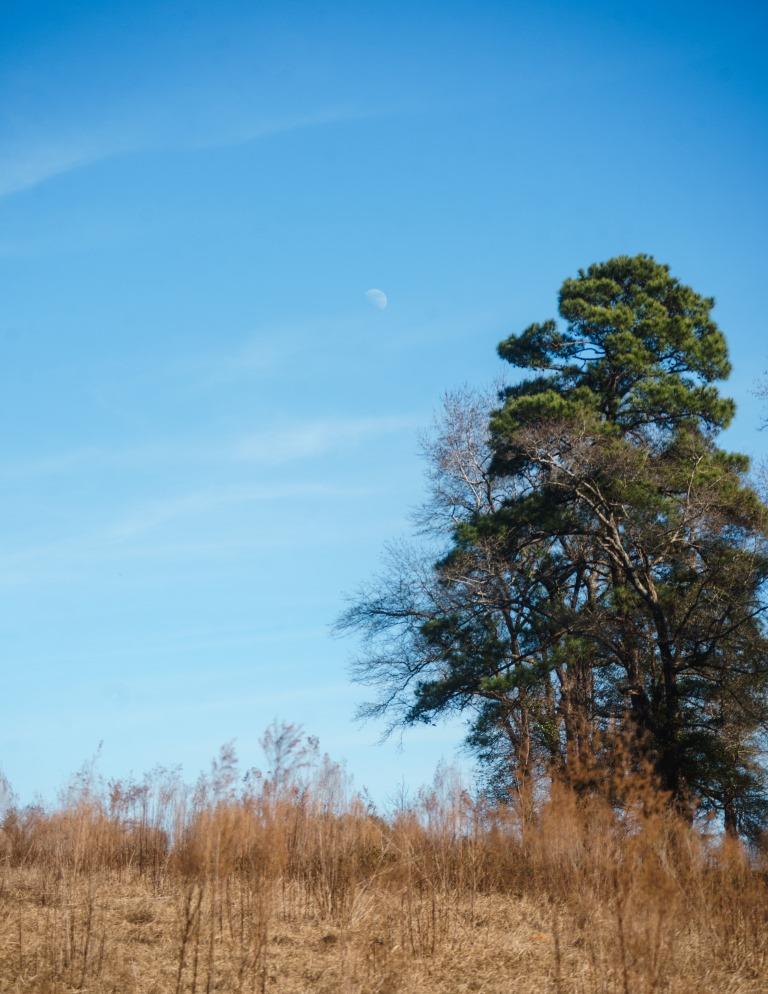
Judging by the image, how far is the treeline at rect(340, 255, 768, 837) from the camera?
1775 centimetres

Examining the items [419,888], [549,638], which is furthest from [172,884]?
[549,638]

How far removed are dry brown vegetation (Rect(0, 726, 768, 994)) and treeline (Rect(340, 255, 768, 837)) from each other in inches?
210

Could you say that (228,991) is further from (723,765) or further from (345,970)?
(723,765)

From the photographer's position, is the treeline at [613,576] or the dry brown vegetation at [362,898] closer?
the dry brown vegetation at [362,898]

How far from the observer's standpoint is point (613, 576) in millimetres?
19453

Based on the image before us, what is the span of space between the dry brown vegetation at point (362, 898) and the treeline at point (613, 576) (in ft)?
17.5

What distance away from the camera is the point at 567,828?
1015 centimetres

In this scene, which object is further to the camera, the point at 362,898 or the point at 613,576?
the point at 613,576

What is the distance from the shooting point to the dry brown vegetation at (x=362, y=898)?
703 cm

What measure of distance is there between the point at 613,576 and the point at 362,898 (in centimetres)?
1177

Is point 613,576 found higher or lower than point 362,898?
higher

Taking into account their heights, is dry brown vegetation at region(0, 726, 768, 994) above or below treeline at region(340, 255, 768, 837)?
below

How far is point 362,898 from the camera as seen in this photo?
8.93m

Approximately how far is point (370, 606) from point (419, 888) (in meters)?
12.4
